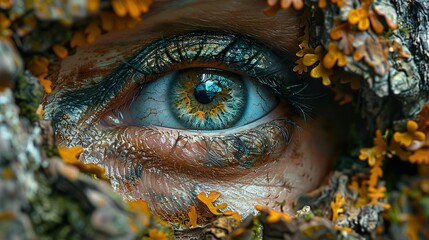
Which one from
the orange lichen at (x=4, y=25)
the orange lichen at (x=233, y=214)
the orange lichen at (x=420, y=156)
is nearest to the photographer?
the orange lichen at (x=4, y=25)

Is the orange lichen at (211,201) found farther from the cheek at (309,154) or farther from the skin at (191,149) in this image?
the cheek at (309,154)

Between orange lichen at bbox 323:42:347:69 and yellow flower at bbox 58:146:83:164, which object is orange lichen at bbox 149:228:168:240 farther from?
orange lichen at bbox 323:42:347:69

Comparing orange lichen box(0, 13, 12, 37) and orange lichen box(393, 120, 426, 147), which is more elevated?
orange lichen box(0, 13, 12, 37)

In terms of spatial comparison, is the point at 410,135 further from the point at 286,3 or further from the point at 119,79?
the point at 119,79

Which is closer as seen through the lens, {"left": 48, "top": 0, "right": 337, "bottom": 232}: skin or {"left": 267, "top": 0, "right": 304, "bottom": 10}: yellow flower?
{"left": 267, "top": 0, "right": 304, "bottom": 10}: yellow flower

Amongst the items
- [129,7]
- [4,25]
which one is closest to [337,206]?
[129,7]

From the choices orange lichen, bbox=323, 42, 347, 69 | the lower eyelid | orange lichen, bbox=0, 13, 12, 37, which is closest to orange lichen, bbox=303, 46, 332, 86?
orange lichen, bbox=323, 42, 347, 69

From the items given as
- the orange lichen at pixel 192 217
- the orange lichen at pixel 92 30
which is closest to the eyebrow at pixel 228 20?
the orange lichen at pixel 92 30
